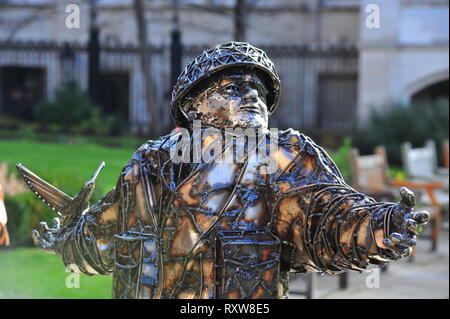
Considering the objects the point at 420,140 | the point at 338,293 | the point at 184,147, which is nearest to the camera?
the point at 184,147

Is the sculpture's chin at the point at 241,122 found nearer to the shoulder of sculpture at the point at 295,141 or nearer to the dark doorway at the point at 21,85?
the shoulder of sculpture at the point at 295,141

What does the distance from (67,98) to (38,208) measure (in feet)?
31.5

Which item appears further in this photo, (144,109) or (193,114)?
(144,109)

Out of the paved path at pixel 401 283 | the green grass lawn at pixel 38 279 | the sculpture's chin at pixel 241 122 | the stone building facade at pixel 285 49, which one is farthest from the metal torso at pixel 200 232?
the stone building facade at pixel 285 49

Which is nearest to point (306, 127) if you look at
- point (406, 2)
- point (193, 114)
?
point (406, 2)

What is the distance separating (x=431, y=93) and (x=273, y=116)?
3.70m

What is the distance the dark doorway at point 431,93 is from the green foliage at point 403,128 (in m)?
2.71

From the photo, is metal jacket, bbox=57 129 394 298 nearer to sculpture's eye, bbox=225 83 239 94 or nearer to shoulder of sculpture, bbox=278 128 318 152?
shoulder of sculpture, bbox=278 128 318 152

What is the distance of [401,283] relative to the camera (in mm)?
8758

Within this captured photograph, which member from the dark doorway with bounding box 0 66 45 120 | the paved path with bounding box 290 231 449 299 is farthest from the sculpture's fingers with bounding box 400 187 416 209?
the dark doorway with bounding box 0 66 45 120

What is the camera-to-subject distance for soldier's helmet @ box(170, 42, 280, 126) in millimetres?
3125

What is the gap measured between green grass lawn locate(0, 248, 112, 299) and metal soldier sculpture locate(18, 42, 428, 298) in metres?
3.94

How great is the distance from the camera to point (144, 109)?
843 inches
